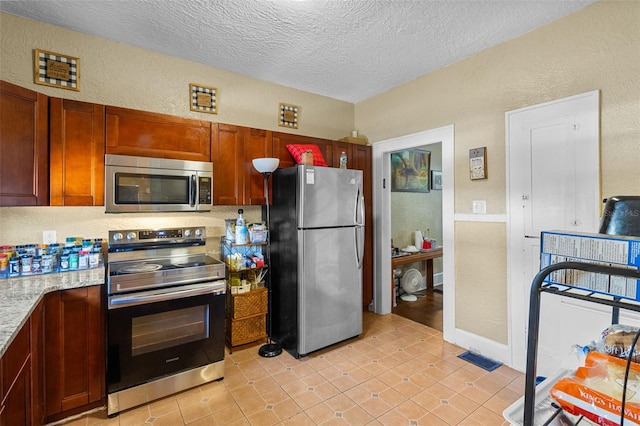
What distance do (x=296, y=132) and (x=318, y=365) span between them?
2.43 m

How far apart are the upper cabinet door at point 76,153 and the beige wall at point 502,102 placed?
2.79 m

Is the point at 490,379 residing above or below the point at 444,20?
below

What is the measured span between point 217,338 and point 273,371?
54cm

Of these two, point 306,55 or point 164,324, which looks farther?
point 306,55

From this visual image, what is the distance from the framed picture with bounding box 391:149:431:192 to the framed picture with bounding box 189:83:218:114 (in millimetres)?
2450

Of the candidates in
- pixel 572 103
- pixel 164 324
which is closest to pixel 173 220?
pixel 164 324

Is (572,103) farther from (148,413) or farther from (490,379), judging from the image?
(148,413)

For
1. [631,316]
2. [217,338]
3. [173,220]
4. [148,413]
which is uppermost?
[173,220]

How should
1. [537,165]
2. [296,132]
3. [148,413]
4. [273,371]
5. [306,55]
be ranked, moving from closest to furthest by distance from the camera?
[148,413]
[537,165]
[273,371]
[306,55]
[296,132]

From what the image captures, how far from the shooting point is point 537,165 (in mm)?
2336

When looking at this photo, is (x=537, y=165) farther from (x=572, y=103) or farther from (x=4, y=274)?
(x=4, y=274)

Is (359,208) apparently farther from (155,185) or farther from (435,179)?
(435,179)

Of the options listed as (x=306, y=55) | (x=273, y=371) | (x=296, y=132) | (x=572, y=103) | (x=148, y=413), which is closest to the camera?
(x=148, y=413)

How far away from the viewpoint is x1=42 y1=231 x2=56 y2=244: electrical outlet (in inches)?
89.8
